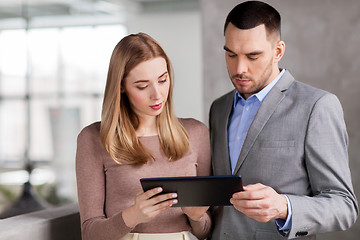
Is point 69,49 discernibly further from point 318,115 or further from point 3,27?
point 318,115

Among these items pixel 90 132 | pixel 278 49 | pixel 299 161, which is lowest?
pixel 299 161

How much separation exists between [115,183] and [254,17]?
976mm

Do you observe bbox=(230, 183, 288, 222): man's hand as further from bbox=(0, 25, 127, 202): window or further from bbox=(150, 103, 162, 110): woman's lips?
bbox=(0, 25, 127, 202): window

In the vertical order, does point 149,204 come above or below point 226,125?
below

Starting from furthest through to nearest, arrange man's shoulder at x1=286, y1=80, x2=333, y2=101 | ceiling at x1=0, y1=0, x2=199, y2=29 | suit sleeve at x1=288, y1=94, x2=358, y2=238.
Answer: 1. ceiling at x1=0, y1=0, x2=199, y2=29
2. man's shoulder at x1=286, y1=80, x2=333, y2=101
3. suit sleeve at x1=288, y1=94, x2=358, y2=238

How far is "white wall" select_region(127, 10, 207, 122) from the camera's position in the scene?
367 inches

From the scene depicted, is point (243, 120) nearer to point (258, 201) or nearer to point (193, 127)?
point (193, 127)

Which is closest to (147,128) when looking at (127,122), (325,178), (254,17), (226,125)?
(127,122)

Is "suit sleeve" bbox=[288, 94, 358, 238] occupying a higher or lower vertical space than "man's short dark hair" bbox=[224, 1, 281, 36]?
lower

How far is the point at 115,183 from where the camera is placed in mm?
2348

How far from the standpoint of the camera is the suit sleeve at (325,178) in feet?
6.81

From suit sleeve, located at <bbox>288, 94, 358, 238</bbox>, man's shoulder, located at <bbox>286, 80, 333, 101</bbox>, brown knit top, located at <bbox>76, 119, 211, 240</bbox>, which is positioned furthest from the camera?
brown knit top, located at <bbox>76, 119, 211, 240</bbox>

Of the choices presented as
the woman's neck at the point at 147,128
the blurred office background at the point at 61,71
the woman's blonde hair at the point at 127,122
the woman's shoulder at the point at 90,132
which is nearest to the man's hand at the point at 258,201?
the woman's blonde hair at the point at 127,122

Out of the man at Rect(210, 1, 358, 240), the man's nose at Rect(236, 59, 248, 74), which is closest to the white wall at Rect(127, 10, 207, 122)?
the man at Rect(210, 1, 358, 240)
